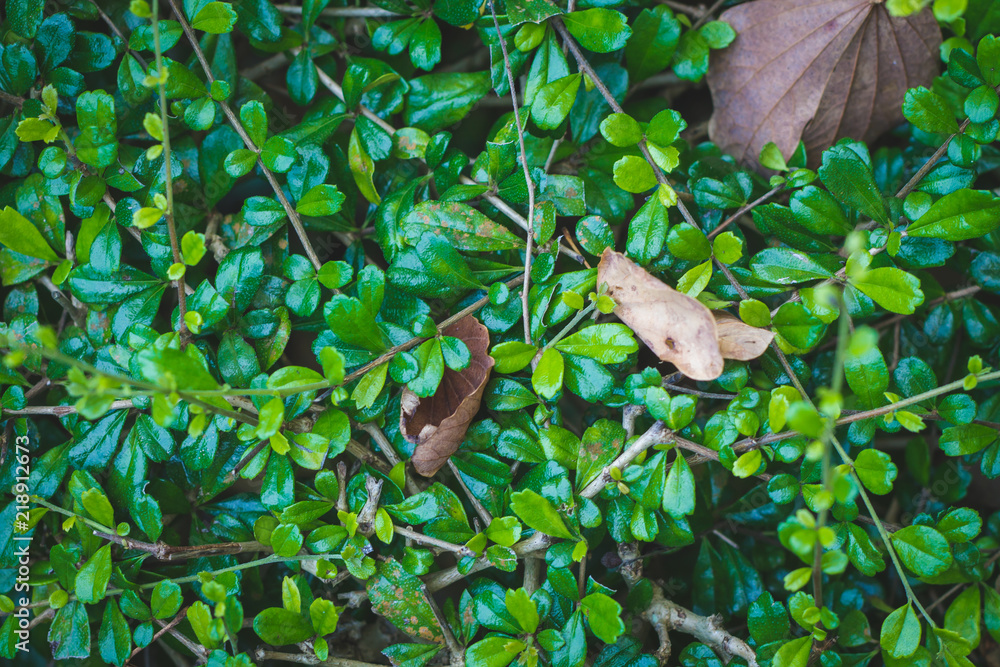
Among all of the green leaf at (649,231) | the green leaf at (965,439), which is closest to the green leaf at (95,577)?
the green leaf at (649,231)

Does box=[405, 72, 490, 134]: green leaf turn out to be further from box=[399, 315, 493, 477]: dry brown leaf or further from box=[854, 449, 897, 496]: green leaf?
box=[854, 449, 897, 496]: green leaf

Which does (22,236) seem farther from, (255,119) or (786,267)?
(786,267)

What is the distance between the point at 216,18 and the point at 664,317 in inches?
45.0

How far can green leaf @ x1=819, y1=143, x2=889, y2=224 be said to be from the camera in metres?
1.43

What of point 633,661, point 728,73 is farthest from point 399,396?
point 728,73

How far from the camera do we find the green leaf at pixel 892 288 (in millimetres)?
1284

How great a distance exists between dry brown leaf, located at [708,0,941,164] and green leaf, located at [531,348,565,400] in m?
0.84

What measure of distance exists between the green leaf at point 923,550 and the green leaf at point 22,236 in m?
1.94

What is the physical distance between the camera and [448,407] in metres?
1.45

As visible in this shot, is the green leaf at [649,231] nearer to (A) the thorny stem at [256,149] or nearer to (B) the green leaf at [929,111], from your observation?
(B) the green leaf at [929,111]

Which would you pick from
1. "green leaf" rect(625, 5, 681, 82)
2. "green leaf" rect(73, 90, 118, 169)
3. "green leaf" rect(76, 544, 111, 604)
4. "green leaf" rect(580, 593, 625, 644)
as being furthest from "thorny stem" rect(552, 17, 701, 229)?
"green leaf" rect(76, 544, 111, 604)

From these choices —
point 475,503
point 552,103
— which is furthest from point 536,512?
point 552,103

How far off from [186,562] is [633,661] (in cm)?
105

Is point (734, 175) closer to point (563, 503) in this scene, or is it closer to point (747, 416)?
point (747, 416)
